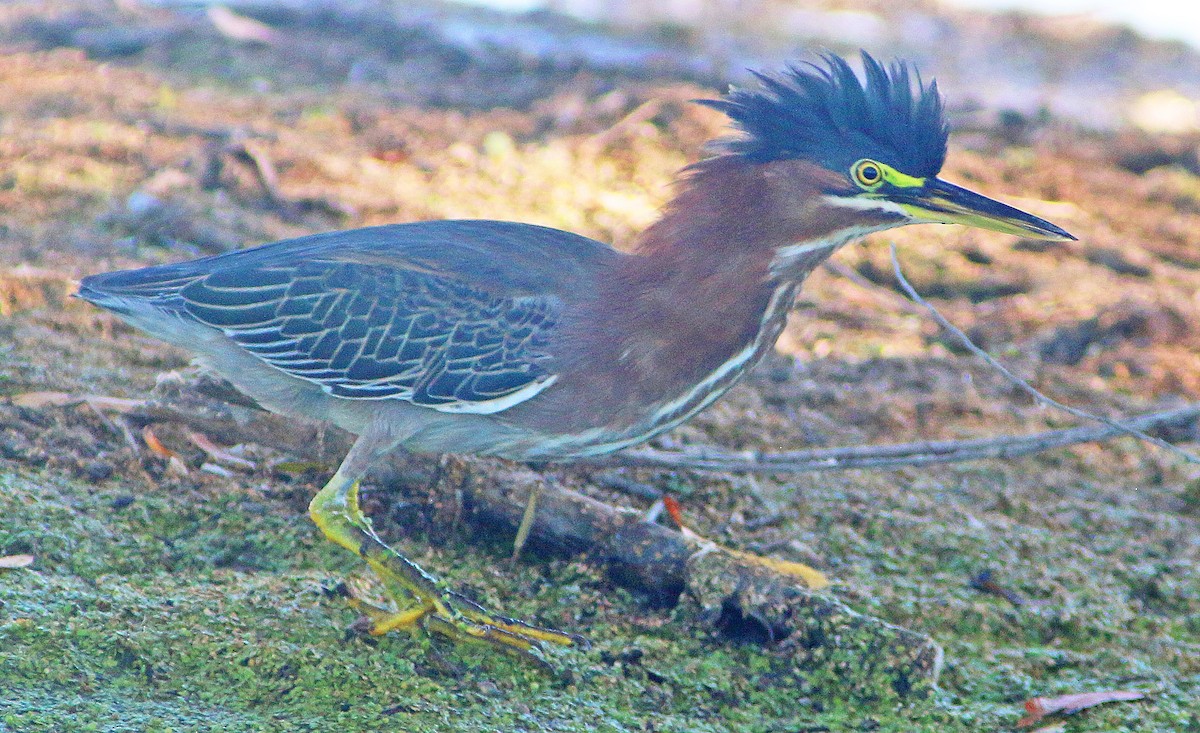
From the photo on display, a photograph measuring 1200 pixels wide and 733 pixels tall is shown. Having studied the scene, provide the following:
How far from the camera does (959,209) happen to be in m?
3.69

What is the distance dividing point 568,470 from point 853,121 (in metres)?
1.76

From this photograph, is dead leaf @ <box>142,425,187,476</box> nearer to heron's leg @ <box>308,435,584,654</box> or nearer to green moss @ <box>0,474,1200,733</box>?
green moss @ <box>0,474,1200,733</box>

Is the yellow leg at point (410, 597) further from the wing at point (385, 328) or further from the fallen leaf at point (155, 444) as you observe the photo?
the fallen leaf at point (155, 444)

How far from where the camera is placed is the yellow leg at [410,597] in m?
3.64

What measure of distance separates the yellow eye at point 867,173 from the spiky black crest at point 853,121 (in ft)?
0.07

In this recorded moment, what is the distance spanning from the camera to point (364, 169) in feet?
23.5

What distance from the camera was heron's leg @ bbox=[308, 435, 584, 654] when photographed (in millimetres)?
3646

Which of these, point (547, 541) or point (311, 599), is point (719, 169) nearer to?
point (547, 541)

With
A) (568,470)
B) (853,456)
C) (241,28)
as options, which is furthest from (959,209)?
(241,28)

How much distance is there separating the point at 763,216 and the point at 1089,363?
3.08 m

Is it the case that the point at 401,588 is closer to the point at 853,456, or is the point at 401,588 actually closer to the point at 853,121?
the point at 853,456

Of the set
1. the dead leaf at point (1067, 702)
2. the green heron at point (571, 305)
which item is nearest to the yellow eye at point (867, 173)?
the green heron at point (571, 305)

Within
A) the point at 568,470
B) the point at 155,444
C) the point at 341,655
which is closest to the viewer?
the point at 341,655

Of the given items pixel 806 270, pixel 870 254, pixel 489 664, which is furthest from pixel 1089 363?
pixel 489 664
